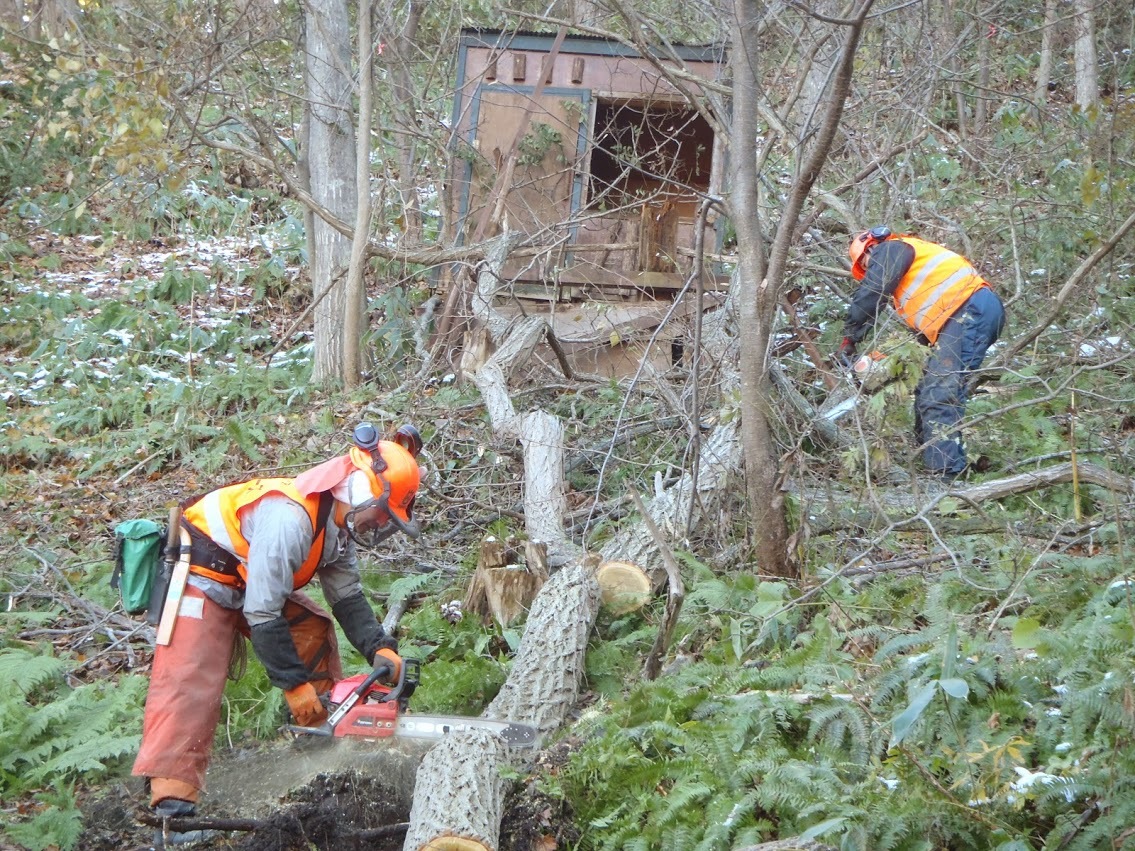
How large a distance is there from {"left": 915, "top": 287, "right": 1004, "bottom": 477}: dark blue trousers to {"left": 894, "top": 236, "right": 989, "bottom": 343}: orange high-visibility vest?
6 cm

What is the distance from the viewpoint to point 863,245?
23.4 ft

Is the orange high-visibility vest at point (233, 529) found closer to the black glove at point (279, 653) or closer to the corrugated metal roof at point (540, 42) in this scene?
the black glove at point (279, 653)

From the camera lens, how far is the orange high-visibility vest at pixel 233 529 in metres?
4.14

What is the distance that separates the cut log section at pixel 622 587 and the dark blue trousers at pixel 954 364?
215 centimetres

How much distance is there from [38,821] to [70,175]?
26.7ft

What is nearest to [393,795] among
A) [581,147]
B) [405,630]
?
[405,630]

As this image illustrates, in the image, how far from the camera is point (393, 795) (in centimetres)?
412

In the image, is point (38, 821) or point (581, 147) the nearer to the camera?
point (38, 821)

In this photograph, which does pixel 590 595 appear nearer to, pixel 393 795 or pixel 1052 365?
pixel 393 795

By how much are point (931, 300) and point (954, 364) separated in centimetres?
50

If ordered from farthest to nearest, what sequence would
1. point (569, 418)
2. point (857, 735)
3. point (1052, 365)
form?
point (569, 418)
point (1052, 365)
point (857, 735)

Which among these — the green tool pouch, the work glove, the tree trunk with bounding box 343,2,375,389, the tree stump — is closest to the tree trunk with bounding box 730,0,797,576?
the tree stump

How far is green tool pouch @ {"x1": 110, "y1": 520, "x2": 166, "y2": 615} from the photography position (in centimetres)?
420

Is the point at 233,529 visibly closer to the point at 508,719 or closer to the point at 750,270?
the point at 508,719
